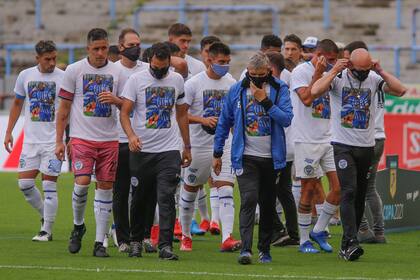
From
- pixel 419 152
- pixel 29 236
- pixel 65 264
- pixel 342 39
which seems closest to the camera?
pixel 65 264

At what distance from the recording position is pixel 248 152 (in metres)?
13.1

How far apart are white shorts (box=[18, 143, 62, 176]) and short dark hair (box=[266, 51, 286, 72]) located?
2845 mm

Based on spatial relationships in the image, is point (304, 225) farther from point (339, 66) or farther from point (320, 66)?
point (339, 66)

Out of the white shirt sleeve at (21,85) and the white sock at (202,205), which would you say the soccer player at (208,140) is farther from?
the white shirt sleeve at (21,85)

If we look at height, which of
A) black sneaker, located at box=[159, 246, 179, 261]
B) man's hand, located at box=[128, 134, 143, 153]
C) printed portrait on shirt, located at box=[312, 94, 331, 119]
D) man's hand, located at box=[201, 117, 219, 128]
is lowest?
black sneaker, located at box=[159, 246, 179, 261]

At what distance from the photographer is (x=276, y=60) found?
1461 centimetres

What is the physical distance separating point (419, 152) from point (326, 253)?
29.6ft

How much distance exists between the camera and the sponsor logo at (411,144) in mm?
22906

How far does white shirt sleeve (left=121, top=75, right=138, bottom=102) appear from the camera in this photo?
533 inches

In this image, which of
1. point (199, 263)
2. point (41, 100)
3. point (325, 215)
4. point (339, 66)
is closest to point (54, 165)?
point (41, 100)

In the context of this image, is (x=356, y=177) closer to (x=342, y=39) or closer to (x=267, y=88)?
(x=267, y=88)

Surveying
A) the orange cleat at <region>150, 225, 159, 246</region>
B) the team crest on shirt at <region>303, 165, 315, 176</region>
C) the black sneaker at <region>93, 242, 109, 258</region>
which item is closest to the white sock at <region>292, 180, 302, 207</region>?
the team crest on shirt at <region>303, 165, 315, 176</region>

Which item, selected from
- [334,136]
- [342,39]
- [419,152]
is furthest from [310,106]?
[342,39]

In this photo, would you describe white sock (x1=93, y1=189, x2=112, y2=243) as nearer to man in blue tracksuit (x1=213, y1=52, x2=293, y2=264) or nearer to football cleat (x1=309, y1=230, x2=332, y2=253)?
man in blue tracksuit (x1=213, y1=52, x2=293, y2=264)
